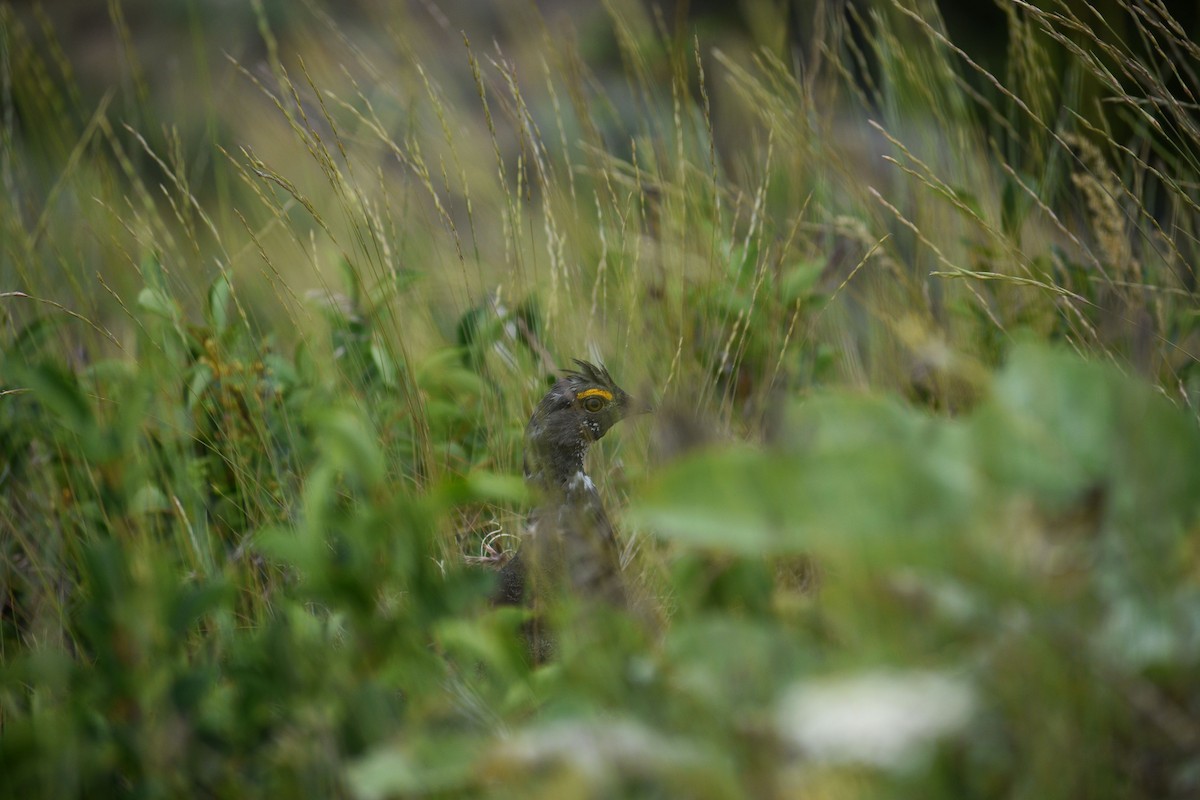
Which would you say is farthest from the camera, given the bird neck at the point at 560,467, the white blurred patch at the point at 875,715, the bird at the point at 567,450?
the bird neck at the point at 560,467

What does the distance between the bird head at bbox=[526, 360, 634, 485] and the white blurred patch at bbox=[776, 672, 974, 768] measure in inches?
49.8

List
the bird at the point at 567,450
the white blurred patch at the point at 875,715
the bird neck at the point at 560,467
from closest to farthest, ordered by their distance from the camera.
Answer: the white blurred patch at the point at 875,715 < the bird at the point at 567,450 < the bird neck at the point at 560,467

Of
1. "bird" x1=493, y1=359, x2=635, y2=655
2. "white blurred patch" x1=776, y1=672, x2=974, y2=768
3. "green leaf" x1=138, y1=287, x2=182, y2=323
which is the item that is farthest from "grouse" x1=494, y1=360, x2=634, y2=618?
"white blurred patch" x1=776, y1=672, x2=974, y2=768

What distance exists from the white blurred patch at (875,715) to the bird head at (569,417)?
126 cm

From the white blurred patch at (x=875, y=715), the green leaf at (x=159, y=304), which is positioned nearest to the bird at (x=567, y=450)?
the green leaf at (x=159, y=304)

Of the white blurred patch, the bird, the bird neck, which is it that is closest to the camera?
the white blurred patch

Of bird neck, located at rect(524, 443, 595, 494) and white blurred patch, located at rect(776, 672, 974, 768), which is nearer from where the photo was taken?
white blurred patch, located at rect(776, 672, 974, 768)

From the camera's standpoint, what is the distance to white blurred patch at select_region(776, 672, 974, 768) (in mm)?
897

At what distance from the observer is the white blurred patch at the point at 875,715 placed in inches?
35.3

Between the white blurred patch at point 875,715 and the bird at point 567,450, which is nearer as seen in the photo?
the white blurred patch at point 875,715

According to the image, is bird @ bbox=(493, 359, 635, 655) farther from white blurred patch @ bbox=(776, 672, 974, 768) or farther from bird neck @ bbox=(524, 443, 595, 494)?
white blurred patch @ bbox=(776, 672, 974, 768)

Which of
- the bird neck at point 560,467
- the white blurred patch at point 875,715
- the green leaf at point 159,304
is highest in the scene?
the white blurred patch at point 875,715

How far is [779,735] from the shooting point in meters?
0.97

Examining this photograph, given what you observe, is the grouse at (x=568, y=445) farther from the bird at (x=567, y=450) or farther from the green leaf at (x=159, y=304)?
the green leaf at (x=159, y=304)
